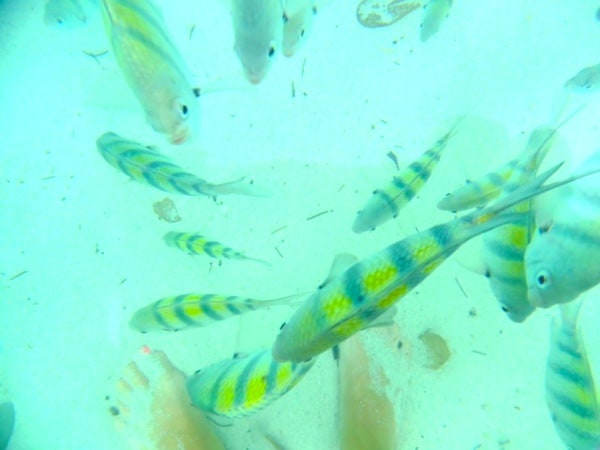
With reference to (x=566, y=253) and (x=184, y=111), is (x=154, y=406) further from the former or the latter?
(x=566, y=253)

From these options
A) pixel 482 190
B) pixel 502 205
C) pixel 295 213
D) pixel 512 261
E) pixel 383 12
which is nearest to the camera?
pixel 502 205

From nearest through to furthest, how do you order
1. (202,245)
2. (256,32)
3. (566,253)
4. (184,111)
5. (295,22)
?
1. (566,253)
2. (184,111)
3. (256,32)
4. (295,22)
5. (202,245)

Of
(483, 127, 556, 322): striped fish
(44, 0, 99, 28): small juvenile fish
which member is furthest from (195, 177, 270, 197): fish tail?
(44, 0, 99, 28): small juvenile fish

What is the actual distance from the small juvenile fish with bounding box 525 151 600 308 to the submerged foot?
338cm

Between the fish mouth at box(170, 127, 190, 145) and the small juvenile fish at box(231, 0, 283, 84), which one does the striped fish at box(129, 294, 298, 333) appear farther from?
the small juvenile fish at box(231, 0, 283, 84)

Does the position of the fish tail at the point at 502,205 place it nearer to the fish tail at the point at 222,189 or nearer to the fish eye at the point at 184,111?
the fish eye at the point at 184,111

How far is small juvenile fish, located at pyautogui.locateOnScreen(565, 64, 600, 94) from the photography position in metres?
4.22

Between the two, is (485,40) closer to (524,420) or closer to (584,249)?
(584,249)

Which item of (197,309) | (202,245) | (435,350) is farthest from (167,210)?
(435,350)

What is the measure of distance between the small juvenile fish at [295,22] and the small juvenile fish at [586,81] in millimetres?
2655

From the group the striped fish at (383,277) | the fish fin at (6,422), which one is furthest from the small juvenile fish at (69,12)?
the striped fish at (383,277)

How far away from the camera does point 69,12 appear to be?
15.7 feet

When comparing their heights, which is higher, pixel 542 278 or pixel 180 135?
pixel 180 135

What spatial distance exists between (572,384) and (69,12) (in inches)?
227
